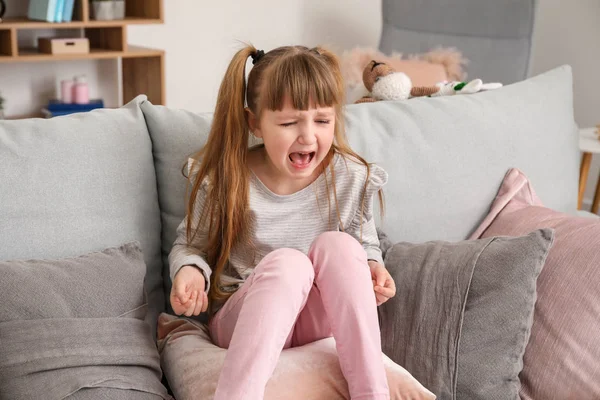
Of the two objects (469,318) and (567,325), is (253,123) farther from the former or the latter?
(567,325)

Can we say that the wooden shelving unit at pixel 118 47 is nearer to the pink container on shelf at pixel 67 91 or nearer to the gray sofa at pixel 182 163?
the pink container on shelf at pixel 67 91

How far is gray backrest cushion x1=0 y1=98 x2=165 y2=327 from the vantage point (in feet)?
4.38

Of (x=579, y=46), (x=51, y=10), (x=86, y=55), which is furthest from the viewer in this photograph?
(x=579, y=46)

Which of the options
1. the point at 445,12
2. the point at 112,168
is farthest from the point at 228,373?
the point at 445,12

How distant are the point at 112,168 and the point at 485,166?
79cm

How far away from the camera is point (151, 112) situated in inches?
60.2

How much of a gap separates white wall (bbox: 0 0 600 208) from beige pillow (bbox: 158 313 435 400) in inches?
84.6

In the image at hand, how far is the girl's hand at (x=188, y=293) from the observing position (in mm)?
1329

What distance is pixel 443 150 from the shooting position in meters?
1.70

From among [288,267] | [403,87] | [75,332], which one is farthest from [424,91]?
[75,332]

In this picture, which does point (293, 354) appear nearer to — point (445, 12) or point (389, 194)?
point (389, 194)

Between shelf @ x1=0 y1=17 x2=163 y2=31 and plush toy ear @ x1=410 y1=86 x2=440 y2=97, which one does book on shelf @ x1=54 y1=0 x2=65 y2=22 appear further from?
plush toy ear @ x1=410 y1=86 x2=440 y2=97

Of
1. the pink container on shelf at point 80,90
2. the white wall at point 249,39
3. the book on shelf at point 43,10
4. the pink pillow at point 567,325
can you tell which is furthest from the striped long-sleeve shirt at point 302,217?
the white wall at point 249,39

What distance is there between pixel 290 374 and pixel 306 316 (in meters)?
0.15
